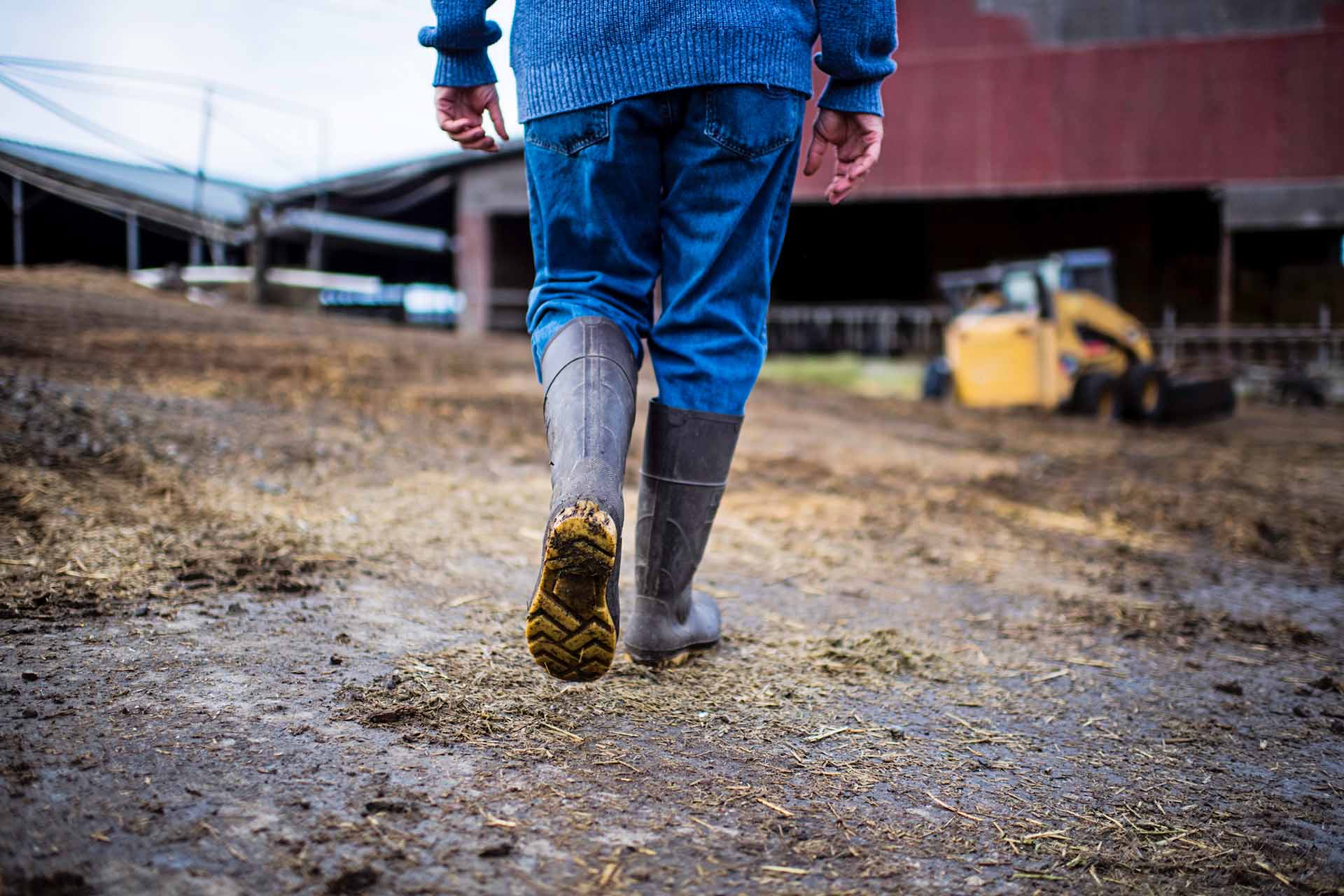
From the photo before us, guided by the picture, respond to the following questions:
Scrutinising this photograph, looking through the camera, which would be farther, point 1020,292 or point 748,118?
point 1020,292

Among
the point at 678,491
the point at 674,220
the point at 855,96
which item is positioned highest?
the point at 855,96

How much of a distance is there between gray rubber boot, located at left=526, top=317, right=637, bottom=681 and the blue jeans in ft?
0.25

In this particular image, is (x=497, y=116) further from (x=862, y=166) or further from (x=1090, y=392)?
(x=1090, y=392)

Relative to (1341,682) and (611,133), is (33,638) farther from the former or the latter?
(1341,682)

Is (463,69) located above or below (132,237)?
below

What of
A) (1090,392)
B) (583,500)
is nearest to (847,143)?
(583,500)

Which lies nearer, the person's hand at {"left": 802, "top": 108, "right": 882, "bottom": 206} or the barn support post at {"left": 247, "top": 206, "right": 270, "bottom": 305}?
the person's hand at {"left": 802, "top": 108, "right": 882, "bottom": 206}

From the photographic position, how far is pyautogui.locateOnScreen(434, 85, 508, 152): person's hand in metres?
1.55

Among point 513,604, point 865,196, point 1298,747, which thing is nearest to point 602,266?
point 513,604

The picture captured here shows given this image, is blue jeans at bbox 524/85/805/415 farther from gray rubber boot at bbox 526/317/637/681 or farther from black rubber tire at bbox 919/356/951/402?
black rubber tire at bbox 919/356/951/402

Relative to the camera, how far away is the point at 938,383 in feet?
29.5

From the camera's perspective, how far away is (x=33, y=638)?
1.35 meters

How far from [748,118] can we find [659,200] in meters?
0.19

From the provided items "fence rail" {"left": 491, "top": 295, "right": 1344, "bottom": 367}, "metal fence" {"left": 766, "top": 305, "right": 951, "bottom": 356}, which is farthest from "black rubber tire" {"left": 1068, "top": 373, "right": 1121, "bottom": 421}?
"metal fence" {"left": 766, "top": 305, "right": 951, "bottom": 356}
